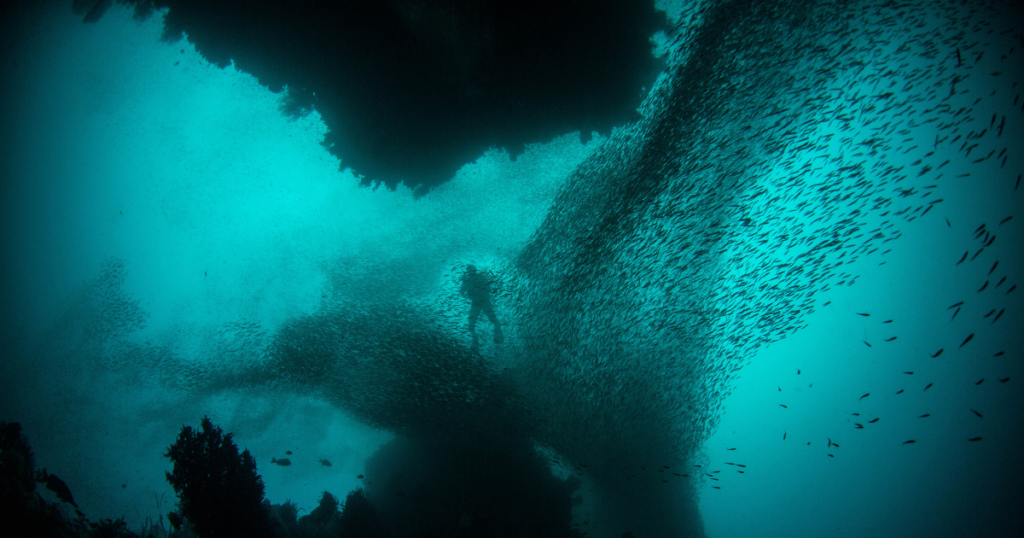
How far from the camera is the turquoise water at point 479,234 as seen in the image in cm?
765

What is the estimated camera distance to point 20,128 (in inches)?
323

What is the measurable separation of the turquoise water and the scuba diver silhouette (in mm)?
377

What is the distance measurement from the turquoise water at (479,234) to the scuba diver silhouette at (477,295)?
377 millimetres

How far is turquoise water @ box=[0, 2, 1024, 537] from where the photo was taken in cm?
765

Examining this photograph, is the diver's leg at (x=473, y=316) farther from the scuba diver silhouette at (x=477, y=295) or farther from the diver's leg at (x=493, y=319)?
the diver's leg at (x=493, y=319)

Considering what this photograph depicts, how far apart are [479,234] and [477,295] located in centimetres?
199

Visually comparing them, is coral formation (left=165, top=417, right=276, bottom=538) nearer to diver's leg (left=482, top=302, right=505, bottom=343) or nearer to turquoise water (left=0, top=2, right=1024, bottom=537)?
turquoise water (left=0, top=2, right=1024, bottom=537)

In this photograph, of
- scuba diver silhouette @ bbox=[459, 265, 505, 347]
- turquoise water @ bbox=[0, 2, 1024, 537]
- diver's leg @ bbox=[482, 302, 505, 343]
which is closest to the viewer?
turquoise water @ bbox=[0, 2, 1024, 537]

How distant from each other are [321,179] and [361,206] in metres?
1.20

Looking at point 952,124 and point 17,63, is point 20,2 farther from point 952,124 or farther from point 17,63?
point 952,124

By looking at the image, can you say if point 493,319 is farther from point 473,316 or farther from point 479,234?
point 479,234

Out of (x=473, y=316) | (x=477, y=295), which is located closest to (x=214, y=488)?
(x=473, y=316)

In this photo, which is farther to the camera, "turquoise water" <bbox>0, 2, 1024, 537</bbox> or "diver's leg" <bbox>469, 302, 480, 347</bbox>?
"diver's leg" <bbox>469, 302, 480, 347</bbox>

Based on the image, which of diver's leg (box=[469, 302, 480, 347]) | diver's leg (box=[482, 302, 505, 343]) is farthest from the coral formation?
diver's leg (box=[482, 302, 505, 343])
